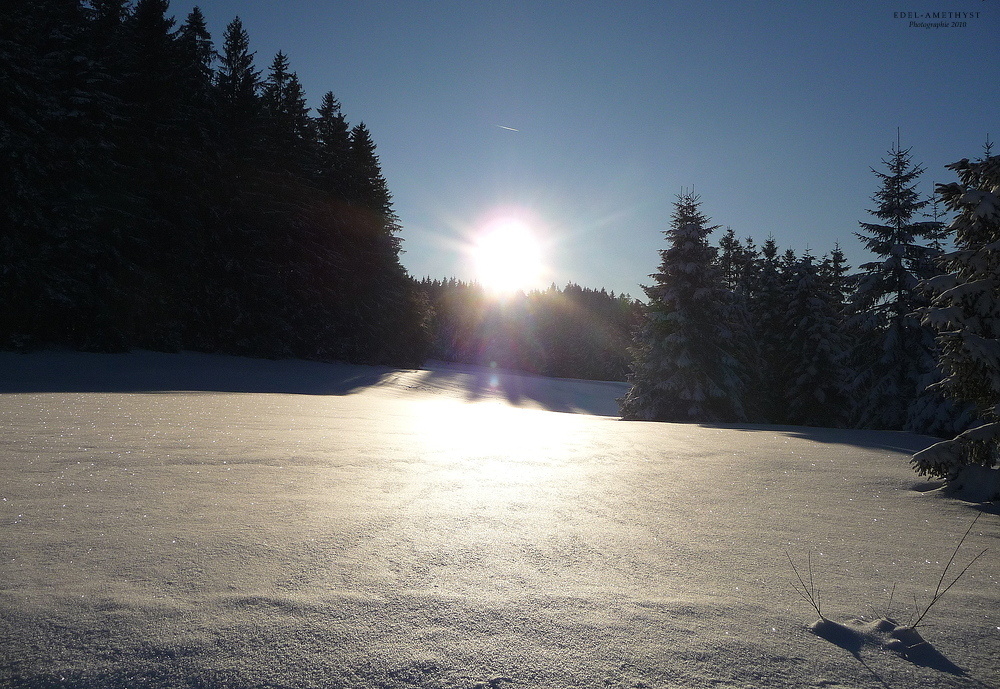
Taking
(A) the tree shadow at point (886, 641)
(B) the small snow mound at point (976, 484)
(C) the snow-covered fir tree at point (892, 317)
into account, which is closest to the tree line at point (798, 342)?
(C) the snow-covered fir tree at point (892, 317)

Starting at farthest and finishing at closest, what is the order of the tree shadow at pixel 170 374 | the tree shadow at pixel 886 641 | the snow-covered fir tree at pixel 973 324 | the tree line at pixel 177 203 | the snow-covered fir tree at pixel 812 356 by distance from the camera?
the snow-covered fir tree at pixel 812 356 < the tree line at pixel 177 203 < the tree shadow at pixel 170 374 < the snow-covered fir tree at pixel 973 324 < the tree shadow at pixel 886 641

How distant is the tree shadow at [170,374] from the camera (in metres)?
12.1

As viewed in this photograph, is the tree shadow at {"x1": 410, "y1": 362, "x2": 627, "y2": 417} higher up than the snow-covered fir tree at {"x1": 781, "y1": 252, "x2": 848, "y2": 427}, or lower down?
lower down

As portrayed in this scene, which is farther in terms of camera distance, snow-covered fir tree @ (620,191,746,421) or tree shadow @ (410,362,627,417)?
tree shadow @ (410,362,627,417)

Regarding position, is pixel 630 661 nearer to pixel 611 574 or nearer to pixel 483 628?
pixel 483 628

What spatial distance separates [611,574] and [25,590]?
2472mm

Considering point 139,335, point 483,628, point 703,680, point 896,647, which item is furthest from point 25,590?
point 139,335

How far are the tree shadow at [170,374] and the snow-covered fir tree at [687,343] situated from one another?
10.8 metres

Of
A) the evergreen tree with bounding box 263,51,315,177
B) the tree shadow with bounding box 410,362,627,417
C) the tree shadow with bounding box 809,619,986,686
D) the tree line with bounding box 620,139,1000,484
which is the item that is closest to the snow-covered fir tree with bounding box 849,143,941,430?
the tree line with bounding box 620,139,1000,484

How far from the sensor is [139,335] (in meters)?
17.8

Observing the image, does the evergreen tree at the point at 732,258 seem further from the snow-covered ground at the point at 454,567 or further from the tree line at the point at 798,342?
the snow-covered ground at the point at 454,567

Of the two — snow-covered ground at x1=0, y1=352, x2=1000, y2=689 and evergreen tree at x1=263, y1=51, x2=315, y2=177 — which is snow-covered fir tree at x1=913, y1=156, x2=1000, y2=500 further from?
evergreen tree at x1=263, y1=51, x2=315, y2=177

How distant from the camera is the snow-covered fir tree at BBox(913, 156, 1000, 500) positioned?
14.3ft

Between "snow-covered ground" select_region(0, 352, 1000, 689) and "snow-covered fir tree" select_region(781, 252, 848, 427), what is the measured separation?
2029 centimetres
